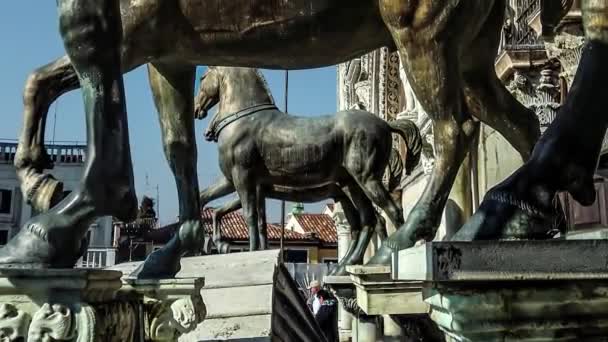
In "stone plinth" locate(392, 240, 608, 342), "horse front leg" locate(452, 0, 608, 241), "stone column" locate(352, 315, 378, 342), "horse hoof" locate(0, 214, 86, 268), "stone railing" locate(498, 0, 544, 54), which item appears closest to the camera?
"stone plinth" locate(392, 240, 608, 342)

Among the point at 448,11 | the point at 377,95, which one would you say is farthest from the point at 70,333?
the point at 377,95

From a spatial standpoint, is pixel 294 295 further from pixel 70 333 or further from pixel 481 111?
pixel 70 333

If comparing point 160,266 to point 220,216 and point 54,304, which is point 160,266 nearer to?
point 54,304

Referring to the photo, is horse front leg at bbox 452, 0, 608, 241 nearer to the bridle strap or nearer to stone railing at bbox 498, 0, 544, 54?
the bridle strap

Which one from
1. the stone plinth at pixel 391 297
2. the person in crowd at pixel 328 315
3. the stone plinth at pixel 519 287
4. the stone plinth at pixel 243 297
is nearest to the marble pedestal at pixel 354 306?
the stone plinth at pixel 243 297

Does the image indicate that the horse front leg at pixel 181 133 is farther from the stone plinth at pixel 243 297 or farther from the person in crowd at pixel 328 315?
the person in crowd at pixel 328 315

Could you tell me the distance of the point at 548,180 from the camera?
5.23 feet

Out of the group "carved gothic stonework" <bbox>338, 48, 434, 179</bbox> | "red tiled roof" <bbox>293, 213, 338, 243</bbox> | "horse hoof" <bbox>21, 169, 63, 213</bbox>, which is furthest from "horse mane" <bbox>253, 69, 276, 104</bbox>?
"red tiled roof" <bbox>293, 213, 338, 243</bbox>

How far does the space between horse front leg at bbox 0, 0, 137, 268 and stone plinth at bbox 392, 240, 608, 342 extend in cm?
111

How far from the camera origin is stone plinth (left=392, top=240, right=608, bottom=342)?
1.21 metres

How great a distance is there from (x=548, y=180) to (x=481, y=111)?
1.56 metres

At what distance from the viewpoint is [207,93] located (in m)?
5.94

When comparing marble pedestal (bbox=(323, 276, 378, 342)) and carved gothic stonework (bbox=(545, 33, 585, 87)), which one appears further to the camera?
carved gothic stonework (bbox=(545, 33, 585, 87))

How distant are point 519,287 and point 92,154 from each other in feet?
4.59
